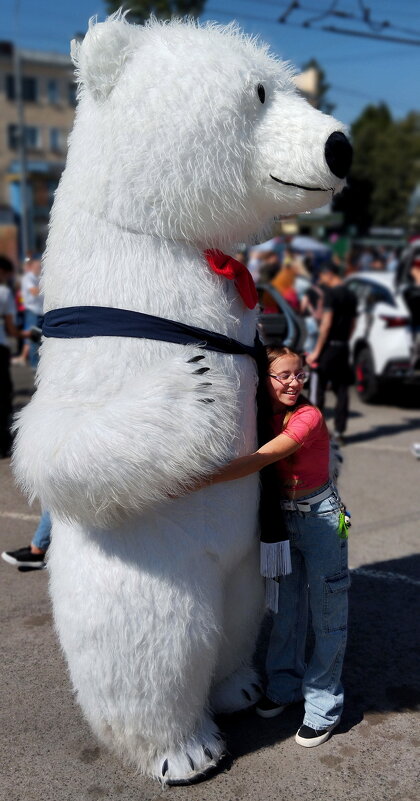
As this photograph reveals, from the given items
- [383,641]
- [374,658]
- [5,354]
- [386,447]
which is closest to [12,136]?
[5,354]

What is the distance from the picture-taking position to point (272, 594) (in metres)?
2.68

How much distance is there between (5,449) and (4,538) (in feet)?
5.86

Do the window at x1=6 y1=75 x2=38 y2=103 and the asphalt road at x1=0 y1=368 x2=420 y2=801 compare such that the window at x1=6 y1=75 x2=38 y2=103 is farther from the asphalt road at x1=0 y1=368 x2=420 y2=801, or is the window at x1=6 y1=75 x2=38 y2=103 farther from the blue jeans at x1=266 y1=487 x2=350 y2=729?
the blue jeans at x1=266 y1=487 x2=350 y2=729

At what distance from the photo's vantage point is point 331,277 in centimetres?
726

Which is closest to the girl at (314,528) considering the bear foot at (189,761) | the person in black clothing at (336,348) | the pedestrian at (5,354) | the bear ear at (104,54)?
the bear foot at (189,761)

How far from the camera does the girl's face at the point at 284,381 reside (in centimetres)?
259

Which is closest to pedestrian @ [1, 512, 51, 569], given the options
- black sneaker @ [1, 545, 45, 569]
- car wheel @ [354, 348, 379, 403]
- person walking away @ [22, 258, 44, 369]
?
black sneaker @ [1, 545, 45, 569]

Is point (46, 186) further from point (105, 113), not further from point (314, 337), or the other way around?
point (105, 113)

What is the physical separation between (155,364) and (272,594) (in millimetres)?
1004

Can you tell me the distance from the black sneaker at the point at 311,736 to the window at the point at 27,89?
48.6 meters

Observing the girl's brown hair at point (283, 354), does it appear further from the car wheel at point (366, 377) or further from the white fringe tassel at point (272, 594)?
the car wheel at point (366, 377)

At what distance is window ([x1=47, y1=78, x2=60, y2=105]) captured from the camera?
46.4m

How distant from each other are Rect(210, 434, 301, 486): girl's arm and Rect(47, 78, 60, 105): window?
161ft

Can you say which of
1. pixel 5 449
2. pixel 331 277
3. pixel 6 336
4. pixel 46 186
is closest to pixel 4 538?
pixel 5 449
